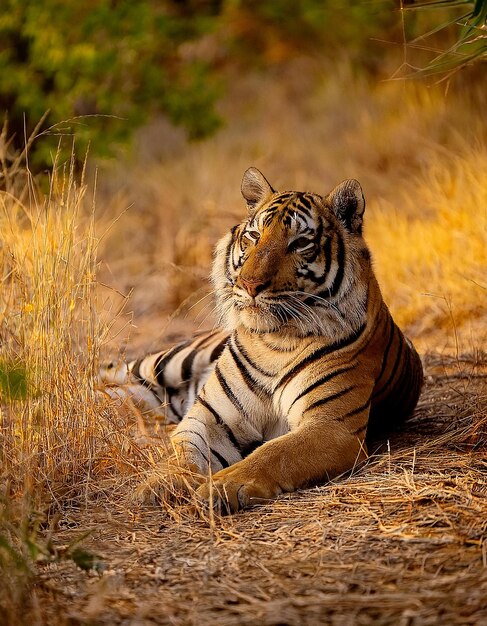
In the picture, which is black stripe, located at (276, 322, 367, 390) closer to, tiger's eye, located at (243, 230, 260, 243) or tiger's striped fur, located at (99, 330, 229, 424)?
tiger's eye, located at (243, 230, 260, 243)

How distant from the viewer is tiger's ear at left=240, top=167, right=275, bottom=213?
4871 millimetres

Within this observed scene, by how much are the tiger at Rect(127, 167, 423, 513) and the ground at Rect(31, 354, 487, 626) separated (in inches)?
7.8

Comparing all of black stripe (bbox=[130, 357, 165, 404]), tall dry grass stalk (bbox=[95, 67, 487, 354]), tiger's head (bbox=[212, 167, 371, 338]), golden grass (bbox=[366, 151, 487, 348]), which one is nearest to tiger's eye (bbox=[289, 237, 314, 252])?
tiger's head (bbox=[212, 167, 371, 338])

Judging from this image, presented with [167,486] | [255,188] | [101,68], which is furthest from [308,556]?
[101,68]

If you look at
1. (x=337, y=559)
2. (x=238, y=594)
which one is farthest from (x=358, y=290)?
(x=238, y=594)

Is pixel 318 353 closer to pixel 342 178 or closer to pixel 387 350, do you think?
pixel 387 350

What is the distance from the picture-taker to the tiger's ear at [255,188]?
4.87m

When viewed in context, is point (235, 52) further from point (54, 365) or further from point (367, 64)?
point (54, 365)

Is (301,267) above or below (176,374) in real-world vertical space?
above

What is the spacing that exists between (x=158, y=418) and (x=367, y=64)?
416 inches

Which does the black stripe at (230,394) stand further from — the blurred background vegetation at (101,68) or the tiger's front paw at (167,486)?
the blurred background vegetation at (101,68)

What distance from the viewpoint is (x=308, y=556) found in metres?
3.35

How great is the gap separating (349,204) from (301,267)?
→ 401 mm

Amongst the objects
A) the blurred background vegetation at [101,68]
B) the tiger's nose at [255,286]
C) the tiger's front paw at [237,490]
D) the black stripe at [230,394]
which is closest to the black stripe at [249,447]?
the black stripe at [230,394]
